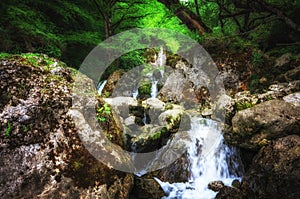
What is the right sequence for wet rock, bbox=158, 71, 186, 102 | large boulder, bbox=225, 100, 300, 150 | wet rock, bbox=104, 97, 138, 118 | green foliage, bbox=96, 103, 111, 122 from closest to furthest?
green foliage, bbox=96, 103, 111, 122 < large boulder, bbox=225, 100, 300, 150 < wet rock, bbox=104, 97, 138, 118 < wet rock, bbox=158, 71, 186, 102

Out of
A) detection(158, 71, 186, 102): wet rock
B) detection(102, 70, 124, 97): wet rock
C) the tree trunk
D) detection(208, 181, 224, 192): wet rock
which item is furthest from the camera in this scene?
detection(102, 70, 124, 97): wet rock

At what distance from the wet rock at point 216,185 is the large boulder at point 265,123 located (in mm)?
1372

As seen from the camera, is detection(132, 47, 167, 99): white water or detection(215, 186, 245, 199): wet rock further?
detection(132, 47, 167, 99): white water

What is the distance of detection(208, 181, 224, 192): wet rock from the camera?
5401mm

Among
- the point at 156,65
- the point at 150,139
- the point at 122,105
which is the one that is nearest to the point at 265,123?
the point at 150,139

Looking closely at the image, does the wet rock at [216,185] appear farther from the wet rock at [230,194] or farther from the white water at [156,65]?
the white water at [156,65]

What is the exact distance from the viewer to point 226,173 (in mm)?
6172

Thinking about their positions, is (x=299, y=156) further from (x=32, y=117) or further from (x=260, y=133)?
(x=32, y=117)

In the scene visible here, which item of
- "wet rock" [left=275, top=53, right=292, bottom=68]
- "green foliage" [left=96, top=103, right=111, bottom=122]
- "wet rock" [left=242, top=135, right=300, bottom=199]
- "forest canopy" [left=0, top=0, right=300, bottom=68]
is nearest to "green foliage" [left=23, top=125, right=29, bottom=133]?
"green foliage" [left=96, top=103, right=111, bottom=122]

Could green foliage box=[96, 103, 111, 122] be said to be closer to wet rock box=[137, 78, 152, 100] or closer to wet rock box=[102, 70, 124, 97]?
wet rock box=[137, 78, 152, 100]

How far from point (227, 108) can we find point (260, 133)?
1.84m

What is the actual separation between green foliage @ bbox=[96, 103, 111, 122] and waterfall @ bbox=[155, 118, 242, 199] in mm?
2959

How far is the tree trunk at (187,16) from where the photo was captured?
967cm

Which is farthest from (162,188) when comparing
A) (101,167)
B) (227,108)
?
(227,108)
